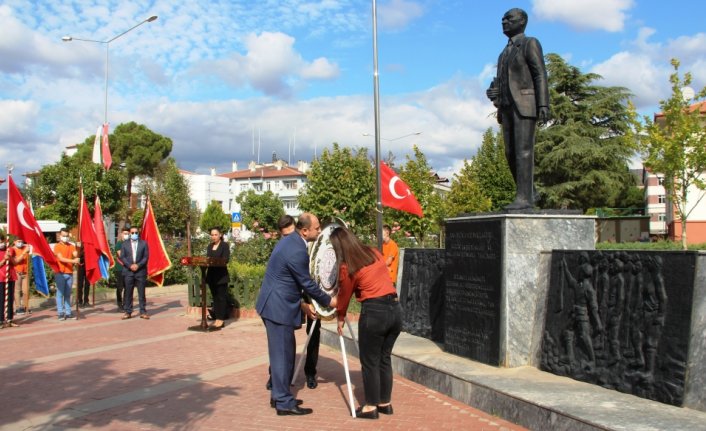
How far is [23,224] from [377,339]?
31.3ft

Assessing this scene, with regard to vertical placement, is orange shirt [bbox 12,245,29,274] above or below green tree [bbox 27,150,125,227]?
below

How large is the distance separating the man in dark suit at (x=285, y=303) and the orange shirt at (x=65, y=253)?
8.49 m

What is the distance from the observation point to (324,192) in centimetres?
2200

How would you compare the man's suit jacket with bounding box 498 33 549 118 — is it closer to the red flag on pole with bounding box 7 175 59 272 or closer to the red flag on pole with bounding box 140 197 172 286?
the red flag on pole with bounding box 140 197 172 286

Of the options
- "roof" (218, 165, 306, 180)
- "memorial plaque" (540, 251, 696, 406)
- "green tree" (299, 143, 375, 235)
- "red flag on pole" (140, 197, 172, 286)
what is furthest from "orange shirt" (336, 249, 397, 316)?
"roof" (218, 165, 306, 180)

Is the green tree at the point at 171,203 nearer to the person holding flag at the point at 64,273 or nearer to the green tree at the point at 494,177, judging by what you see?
the green tree at the point at 494,177

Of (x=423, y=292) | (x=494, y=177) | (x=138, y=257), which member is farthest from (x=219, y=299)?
(x=494, y=177)

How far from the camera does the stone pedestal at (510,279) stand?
669 cm

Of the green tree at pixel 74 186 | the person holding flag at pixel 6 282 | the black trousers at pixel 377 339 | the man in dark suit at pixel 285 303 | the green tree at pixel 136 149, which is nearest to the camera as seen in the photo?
the black trousers at pixel 377 339

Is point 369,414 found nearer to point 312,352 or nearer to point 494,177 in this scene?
point 312,352

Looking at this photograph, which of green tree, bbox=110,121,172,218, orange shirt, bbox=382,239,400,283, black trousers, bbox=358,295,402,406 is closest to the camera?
black trousers, bbox=358,295,402,406

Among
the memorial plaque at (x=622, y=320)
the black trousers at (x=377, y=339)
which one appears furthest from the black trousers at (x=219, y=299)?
Answer: the memorial plaque at (x=622, y=320)

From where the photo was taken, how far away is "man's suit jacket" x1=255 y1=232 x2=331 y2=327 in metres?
5.80

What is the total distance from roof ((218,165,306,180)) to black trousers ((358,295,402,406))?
9454cm
